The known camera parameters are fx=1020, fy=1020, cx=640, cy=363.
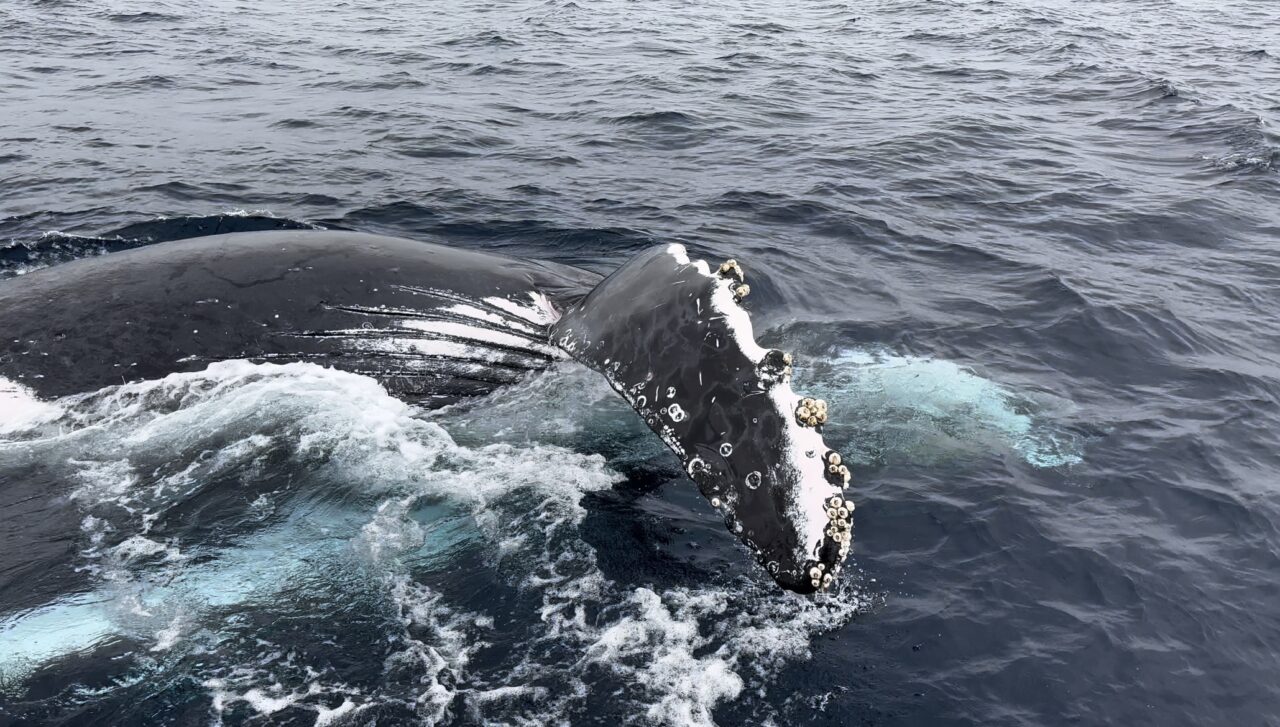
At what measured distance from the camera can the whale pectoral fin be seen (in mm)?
6469

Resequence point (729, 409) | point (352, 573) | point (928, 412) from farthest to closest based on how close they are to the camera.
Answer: point (928, 412) < point (352, 573) < point (729, 409)

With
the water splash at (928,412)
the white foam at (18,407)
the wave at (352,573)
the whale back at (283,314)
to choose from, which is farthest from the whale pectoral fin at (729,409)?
the white foam at (18,407)

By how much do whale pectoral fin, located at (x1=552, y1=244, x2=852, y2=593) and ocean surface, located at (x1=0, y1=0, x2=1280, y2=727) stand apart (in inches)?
38.6

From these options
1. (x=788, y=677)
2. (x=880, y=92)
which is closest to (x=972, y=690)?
(x=788, y=677)

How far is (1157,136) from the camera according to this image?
68.4ft

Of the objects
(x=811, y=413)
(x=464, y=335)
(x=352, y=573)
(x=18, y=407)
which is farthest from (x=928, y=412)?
(x=18, y=407)

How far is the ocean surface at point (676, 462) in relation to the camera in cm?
674

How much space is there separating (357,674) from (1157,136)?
20047mm

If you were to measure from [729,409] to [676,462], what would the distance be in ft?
7.73

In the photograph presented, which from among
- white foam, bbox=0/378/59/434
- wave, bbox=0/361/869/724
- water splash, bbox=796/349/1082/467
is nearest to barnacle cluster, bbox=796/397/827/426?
wave, bbox=0/361/869/724

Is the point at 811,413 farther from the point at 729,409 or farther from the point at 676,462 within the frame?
the point at 676,462

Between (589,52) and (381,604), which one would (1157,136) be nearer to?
(589,52)

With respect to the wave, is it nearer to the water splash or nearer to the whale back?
the whale back

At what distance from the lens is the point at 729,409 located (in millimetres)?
6840
